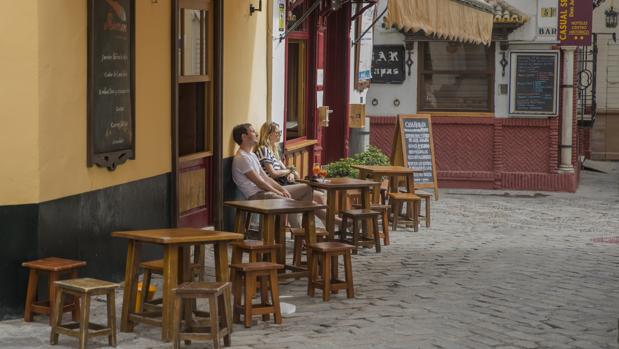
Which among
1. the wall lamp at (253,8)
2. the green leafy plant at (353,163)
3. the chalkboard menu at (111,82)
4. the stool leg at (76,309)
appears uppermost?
the wall lamp at (253,8)

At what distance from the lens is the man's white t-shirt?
1262 cm

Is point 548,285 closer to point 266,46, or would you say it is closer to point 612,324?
point 612,324

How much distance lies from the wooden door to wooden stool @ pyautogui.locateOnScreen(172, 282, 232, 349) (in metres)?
3.54

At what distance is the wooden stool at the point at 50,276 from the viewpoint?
840 cm

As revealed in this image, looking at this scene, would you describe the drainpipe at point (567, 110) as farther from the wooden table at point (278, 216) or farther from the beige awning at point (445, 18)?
the wooden table at point (278, 216)

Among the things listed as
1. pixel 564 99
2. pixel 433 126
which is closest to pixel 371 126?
pixel 433 126

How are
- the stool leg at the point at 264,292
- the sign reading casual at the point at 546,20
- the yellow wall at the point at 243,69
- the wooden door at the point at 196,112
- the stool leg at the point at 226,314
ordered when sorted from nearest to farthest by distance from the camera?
1. the stool leg at the point at 226,314
2. the stool leg at the point at 264,292
3. the wooden door at the point at 196,112
4. the yellow wall at the point at 243,69
5. the sign reading casual at the point at 546,20

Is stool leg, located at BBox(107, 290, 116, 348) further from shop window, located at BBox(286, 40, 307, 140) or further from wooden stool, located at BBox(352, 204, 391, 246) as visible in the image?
shop window, located at BBox(286, 40, 307, 140)

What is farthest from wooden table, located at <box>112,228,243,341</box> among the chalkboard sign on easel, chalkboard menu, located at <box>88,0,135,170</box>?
the chalkboard sign on easel

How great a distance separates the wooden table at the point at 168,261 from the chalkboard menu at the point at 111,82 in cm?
124

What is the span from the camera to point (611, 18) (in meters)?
26.0

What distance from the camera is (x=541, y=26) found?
20.1 m

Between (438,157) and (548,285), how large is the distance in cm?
1018

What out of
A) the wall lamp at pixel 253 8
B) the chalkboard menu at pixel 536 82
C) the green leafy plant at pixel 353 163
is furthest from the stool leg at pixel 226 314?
the chalkboard menu at pixel 536 82
